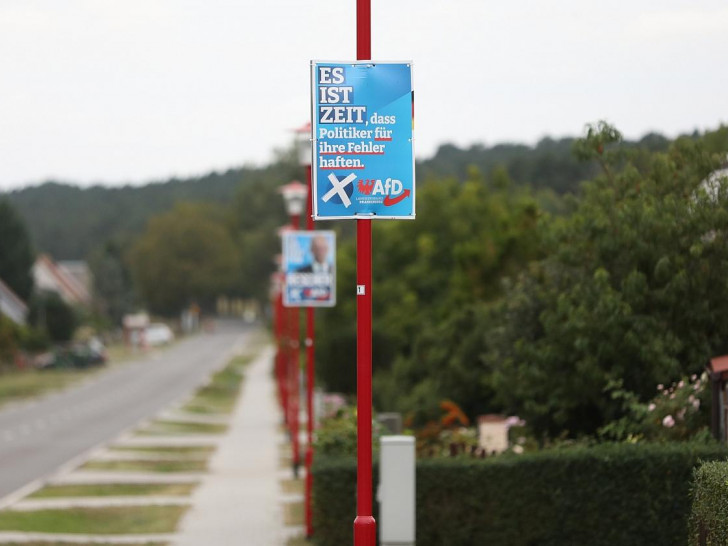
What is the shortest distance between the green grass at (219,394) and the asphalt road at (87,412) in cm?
91

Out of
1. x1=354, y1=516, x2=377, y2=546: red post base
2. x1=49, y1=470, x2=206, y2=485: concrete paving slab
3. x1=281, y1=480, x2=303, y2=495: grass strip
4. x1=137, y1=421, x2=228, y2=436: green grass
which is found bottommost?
x1=137, y1=421, x2=228, y2=436: green grass

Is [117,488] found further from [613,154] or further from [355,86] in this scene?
[355,86]

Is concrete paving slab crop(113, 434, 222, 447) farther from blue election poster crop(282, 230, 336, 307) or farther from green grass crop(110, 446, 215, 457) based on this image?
blue election poster crop(282, 230, 336, 307)

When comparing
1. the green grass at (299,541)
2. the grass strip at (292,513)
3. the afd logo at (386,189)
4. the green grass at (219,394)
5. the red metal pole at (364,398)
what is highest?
the afd logo at (386,189)

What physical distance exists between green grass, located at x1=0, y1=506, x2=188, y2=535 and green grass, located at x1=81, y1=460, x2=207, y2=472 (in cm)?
732

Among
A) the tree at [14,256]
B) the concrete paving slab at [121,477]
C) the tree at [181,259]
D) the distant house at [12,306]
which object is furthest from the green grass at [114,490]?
the tree at [181,259]

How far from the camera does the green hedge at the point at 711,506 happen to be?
9.66 metres

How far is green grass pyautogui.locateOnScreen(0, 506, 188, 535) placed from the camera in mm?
20031

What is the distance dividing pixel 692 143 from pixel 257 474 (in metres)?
14.1

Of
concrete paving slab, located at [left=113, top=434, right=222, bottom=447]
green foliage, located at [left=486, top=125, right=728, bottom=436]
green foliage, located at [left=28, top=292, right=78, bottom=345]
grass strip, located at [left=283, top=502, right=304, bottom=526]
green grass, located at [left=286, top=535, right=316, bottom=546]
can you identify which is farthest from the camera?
green foliage, located at [left=28, top=292, right=78, bottom=345]

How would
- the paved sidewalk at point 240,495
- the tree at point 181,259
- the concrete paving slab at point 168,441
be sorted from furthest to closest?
1. the tree at point 181,259
2. the concrete paving slab at point 168,441
3. the paved sidewalk at point 240,495

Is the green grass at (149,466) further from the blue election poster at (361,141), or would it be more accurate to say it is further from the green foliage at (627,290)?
the blue election poster at (361,141)

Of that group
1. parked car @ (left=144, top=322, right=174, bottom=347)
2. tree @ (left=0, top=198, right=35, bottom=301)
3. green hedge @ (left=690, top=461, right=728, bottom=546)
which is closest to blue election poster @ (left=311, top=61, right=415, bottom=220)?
green hedge @ (left=690, top=461, right=728, bottom=546)

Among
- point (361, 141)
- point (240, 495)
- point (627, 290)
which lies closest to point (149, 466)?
point (240, 495)
